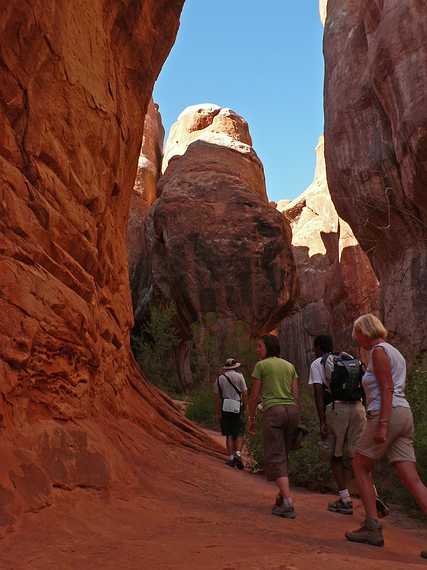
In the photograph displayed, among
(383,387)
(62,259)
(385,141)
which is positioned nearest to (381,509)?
(383,387)

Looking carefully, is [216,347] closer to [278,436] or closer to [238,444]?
[238,444]

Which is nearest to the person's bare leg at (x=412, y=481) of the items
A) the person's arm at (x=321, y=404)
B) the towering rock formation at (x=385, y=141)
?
the person's arm at (x=321, y=404)

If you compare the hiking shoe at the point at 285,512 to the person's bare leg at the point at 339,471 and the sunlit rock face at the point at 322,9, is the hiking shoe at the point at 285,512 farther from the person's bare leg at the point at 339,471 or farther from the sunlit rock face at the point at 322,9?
the sunlit rock face at the point at 322,9

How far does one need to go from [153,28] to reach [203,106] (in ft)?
86.8

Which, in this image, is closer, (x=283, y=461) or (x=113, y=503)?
(x=113, y=503)

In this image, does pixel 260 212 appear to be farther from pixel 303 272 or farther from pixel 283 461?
pixel 283 461

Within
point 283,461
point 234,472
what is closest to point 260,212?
point 234,472

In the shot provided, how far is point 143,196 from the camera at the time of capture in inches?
1316

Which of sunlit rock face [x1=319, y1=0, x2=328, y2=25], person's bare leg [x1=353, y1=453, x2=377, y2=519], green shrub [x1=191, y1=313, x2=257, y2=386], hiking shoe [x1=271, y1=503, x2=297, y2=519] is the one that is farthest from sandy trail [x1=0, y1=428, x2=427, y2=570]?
sunlit rock face [x1=319, y1=0, x2=328, y2=25]

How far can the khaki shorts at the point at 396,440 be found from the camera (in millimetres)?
3898

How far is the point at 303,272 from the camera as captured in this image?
126 ft

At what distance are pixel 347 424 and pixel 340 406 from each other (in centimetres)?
18

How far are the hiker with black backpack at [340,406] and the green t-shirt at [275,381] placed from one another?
1.23 feet

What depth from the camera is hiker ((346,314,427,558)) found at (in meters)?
3.87
